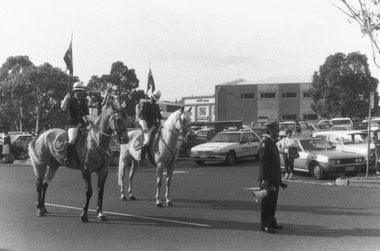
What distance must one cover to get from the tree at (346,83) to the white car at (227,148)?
2926 cm

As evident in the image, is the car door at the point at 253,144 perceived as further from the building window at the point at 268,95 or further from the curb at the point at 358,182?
the building window at the point at 268,95

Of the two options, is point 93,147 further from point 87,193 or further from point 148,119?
point 148,119

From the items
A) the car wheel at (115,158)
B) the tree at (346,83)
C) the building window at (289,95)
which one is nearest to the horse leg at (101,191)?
the car wheel at (115,158)

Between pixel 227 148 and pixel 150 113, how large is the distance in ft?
36.7

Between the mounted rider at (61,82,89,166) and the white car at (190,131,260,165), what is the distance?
12.5 m

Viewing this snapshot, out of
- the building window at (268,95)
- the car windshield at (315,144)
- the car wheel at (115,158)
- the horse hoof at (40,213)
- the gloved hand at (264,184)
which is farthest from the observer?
the building window at (268,95)

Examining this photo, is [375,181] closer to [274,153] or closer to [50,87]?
[274,153]

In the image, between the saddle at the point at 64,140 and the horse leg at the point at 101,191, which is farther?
the saddle at the point at 64,140

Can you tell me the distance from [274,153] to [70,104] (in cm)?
426

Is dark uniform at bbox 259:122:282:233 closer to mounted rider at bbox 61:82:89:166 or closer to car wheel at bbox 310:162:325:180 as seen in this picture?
mounted rider at bbox 61:82:89:166

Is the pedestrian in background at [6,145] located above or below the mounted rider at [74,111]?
below

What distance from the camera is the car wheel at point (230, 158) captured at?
2158 centimetres

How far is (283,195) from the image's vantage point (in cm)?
1195

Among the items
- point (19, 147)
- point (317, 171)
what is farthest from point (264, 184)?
point (19, 147)
